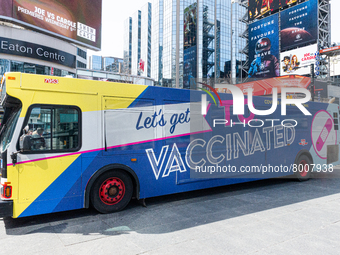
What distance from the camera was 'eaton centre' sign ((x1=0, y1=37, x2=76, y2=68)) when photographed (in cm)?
2033

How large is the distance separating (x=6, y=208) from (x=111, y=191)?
201 centimetres

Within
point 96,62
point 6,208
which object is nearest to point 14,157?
point 6,208

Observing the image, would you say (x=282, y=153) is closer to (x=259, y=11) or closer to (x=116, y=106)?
(x=116, y=106)

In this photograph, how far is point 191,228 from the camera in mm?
5152

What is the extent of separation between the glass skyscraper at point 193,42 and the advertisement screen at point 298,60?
37.8 metres

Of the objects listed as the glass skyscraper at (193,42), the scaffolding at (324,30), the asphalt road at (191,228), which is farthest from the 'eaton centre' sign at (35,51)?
the glass skyscraper at (193,42)

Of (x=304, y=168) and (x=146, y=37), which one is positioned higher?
(x=146, y=37)

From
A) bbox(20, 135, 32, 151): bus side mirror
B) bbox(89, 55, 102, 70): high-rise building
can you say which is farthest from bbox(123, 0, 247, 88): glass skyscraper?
bbox(89, 55, 102, 70): high-rise building

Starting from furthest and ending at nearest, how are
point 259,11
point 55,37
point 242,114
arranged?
point 259,11 → point 55,37 → point 242,114

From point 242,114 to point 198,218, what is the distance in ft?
12.8

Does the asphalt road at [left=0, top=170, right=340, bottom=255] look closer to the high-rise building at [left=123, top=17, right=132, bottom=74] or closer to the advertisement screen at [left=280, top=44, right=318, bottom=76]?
the advertisement screen at [left=280, top=44, right=318, bottom=76]

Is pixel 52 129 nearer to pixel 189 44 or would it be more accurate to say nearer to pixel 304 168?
pixel 304 168

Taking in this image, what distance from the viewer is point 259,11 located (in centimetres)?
4697

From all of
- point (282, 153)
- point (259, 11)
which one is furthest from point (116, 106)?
point (259, 11)
